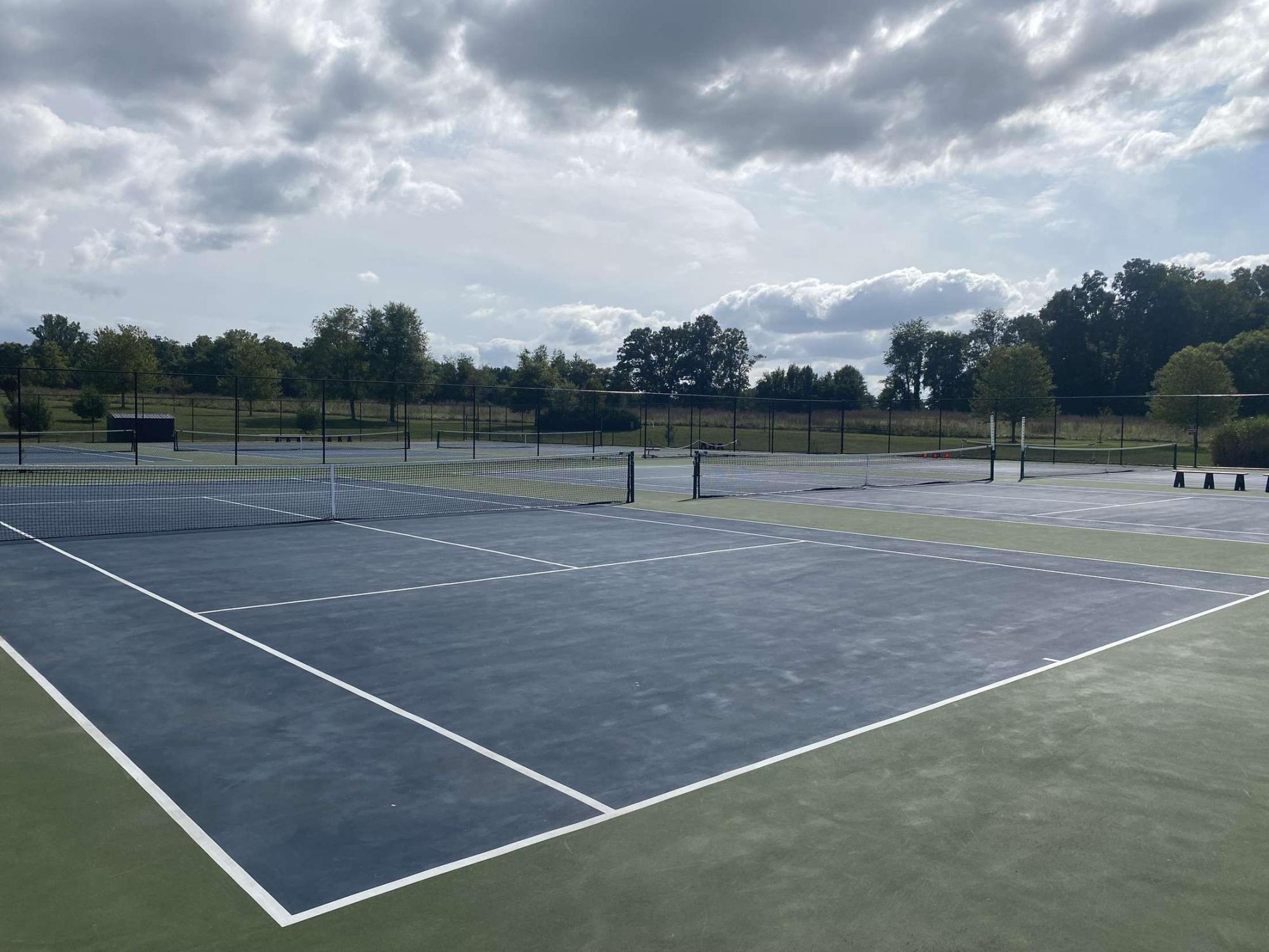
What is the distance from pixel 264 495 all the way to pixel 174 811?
19.9 m

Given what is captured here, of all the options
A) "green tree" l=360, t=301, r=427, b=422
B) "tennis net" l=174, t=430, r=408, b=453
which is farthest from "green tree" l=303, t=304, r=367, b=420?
"tennis net" l=174, t=430, r=408, b=453

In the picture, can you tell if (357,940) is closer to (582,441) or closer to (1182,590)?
(1182,590)

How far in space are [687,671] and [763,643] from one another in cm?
121

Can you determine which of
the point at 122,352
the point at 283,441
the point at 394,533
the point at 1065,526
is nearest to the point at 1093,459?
the point at 1065,526

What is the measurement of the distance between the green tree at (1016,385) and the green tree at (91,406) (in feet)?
185

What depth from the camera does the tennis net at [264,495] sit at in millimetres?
18078

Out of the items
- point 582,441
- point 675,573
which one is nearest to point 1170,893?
point 675,573

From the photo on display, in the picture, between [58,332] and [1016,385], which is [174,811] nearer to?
[1016,385]

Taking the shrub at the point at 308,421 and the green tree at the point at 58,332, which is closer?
the shrub at the point at 308,421

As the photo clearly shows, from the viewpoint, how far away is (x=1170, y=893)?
4.19 metres

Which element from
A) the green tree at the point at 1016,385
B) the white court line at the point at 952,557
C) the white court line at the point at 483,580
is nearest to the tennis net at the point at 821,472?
the white court line at the point at 952,557

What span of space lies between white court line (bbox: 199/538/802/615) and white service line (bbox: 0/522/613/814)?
2.20 ft

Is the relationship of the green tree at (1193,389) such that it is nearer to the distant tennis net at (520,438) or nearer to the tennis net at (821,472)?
the tennis net at (821,472)

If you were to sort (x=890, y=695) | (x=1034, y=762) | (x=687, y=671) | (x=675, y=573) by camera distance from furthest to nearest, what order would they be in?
(x=675, y=573) → (x=687, y=671) → (x=890, y=695) → (x=1034, y=762)
